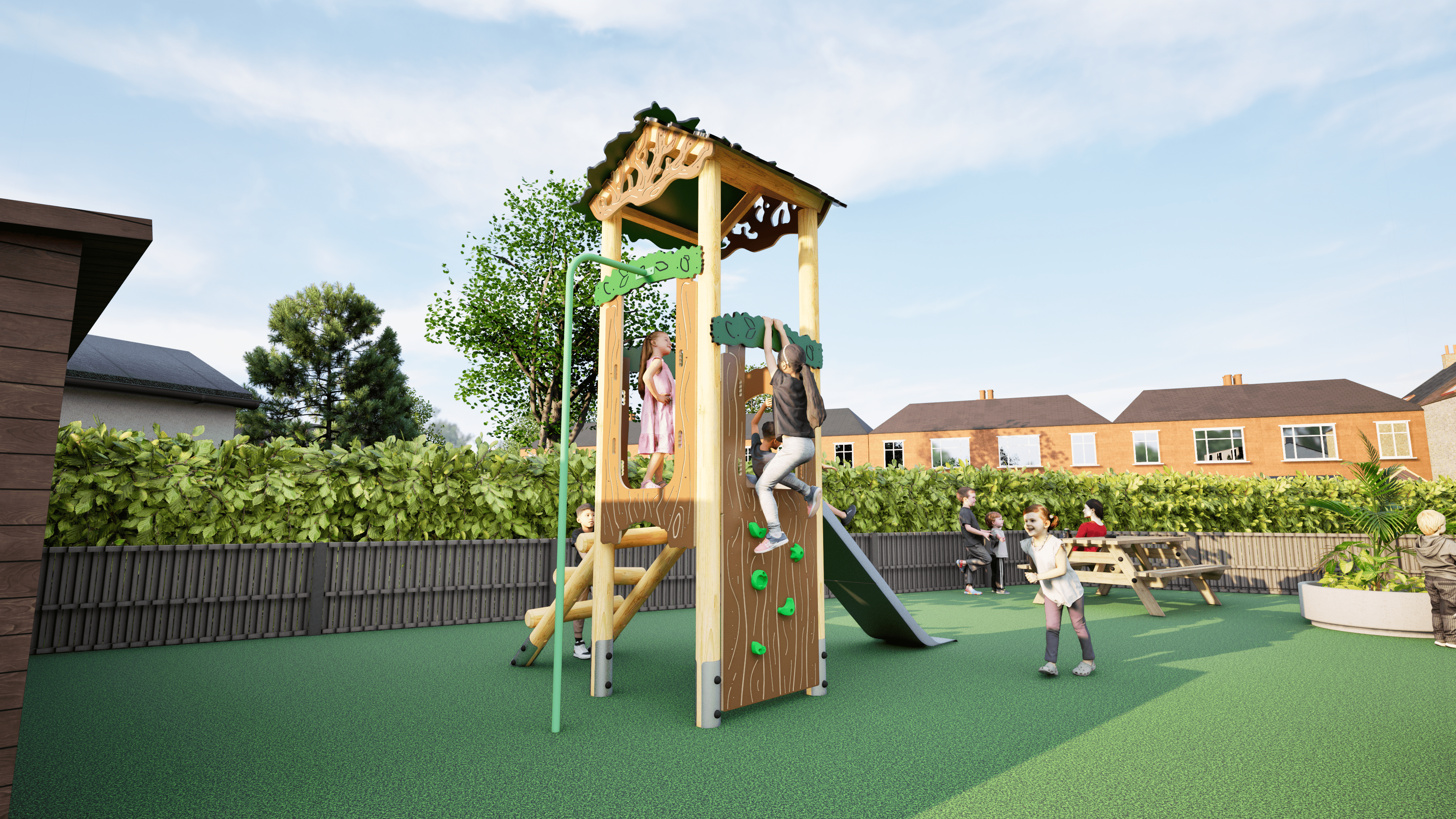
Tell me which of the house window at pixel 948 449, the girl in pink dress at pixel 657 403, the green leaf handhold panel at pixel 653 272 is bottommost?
the girl in pink dress at pixel 657 403

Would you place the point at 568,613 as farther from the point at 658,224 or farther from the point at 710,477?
the point at 658,224

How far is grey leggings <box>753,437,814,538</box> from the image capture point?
5.27 meters

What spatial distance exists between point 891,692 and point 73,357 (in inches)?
917

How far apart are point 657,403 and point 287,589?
18.2 ft

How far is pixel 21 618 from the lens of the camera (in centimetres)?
263

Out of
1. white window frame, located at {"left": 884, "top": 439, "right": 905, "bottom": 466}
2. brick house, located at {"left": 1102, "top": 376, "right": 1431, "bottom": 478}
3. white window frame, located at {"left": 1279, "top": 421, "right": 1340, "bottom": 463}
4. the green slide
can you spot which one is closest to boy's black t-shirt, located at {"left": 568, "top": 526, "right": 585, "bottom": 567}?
the green slide

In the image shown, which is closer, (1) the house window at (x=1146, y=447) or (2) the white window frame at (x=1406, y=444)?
(2) the white window frame at (x=1406, y=444)

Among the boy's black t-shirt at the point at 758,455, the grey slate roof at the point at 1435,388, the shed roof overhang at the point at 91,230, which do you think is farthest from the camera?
the grey slate roof at the point at 1435,388

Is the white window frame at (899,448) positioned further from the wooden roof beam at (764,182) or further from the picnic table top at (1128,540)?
the wooden roof beam at (764,182)

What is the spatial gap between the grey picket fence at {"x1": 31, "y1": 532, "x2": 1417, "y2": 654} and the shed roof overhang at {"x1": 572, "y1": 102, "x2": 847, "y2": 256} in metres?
4.99

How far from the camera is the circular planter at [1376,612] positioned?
8164 mm

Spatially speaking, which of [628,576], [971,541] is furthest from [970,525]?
[628,576]

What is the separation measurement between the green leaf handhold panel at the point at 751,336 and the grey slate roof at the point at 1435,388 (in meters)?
40.7

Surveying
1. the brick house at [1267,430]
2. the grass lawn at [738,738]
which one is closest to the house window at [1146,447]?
the brick house at [1267,430]
